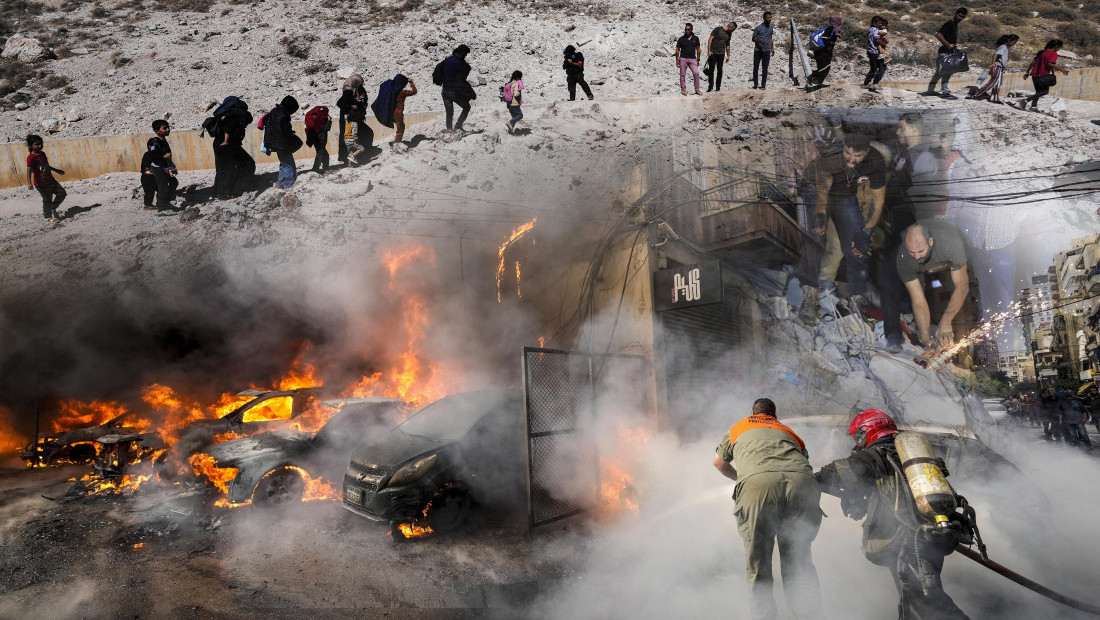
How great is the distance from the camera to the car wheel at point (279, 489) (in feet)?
22.5

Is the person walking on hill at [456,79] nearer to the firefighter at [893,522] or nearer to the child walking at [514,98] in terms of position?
Answer: the child walking at [514,98]

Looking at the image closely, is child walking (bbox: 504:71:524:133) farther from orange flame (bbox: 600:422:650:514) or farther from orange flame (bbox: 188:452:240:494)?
orange flame (bbox: 188:452:240:494)

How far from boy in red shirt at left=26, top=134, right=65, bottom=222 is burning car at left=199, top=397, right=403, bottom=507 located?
9938mm

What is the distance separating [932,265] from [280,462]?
38.7 feet

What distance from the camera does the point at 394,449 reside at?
253 inches

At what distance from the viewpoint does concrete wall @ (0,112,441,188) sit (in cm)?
1527

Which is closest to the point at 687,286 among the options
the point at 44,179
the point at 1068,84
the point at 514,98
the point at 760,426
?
the point at 760,426

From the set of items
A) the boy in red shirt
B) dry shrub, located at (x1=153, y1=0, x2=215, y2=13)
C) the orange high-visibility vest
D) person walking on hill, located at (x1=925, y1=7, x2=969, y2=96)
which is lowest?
the orange high-visibility vest

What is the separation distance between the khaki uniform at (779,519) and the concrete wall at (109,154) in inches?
540

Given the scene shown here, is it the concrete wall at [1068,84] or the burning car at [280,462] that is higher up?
the concrete wall at [1068,84]

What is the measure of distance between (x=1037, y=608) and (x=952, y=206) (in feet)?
29.8

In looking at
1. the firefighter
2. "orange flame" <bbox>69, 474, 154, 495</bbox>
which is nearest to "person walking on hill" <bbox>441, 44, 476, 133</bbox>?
"orange flame" <bbox>69, 474, 154, 495</bbox>

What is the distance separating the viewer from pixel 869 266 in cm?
1163

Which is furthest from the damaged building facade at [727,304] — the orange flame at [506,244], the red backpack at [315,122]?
the red backpack at [315,122]
